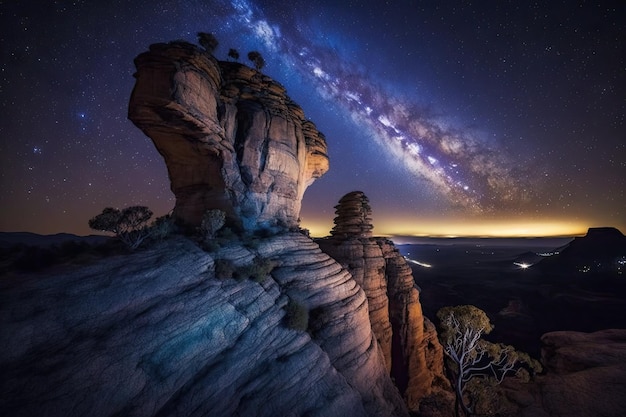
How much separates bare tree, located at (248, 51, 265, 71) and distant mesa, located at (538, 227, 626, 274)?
121648 mm

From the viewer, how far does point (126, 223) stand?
44.0 feet

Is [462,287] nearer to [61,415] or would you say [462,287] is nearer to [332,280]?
[332,280]

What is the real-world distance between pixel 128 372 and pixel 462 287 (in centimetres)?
9394

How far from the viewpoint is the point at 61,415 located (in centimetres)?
614

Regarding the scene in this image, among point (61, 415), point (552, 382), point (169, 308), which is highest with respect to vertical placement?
point (169, 308)

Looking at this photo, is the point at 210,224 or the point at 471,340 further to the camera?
the point at 471,340

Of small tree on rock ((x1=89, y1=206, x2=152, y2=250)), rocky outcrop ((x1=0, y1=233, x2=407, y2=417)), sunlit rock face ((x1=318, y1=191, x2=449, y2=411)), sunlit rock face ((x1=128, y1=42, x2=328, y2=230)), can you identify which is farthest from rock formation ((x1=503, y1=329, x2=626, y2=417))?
small tree on rock ((x1=89, y1=206, x2=152, y2=250))

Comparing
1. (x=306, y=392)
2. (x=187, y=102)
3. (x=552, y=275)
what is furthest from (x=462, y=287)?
(x=187, y=102)

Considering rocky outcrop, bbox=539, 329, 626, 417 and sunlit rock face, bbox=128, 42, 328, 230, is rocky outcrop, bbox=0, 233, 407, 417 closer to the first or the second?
sunlit rock face, bbox=128, 42, 328, 230

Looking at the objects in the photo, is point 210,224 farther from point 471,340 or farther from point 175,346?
point 471,340

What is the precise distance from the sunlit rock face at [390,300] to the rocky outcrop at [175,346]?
1022 centimetres

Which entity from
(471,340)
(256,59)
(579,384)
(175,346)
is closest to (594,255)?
(579,384)

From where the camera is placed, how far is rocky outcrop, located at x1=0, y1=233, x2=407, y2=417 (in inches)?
269

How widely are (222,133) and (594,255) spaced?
13316 centimetres
